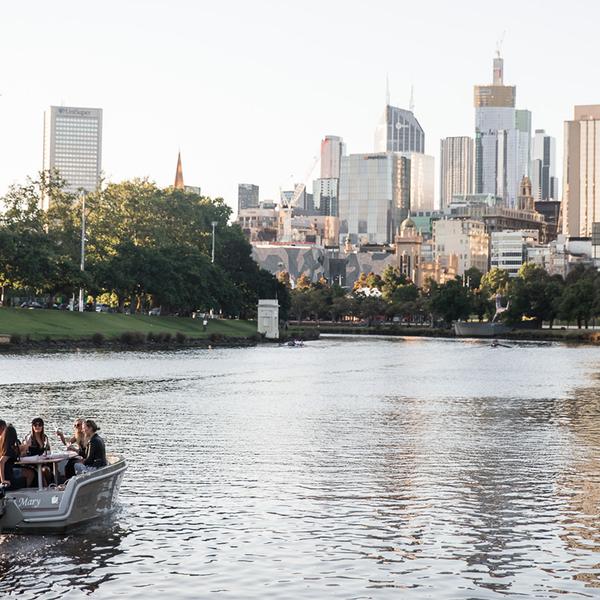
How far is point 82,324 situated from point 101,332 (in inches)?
150

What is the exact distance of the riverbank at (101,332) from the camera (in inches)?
5098

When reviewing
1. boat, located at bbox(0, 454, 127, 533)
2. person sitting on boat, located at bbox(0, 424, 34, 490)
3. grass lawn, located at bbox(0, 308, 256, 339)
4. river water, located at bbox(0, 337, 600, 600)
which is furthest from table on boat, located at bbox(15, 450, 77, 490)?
grass lawn, located at bbox(0, 308, 256, 339)

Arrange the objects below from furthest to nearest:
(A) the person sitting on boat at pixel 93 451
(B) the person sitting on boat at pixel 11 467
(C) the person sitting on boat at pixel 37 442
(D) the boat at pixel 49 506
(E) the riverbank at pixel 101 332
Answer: (E) the riverbank at pixel 101 332, (A) the person sitting on boat at pixel 93 451, (C) the person sitting on boat at pixel 37 442, (B) the person sitting on boat at pixel 11 467, (D) the boat at pixel 49 506

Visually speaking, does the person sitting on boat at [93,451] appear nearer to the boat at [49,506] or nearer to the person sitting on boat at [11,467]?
the boat at [49,506]

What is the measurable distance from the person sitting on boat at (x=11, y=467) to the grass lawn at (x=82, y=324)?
97878mm

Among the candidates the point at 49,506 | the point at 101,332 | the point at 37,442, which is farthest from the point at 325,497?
the point at 101,332

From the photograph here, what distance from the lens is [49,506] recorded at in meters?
30.7

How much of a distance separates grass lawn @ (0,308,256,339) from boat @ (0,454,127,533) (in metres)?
98.1

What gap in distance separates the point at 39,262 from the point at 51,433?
3988 inches

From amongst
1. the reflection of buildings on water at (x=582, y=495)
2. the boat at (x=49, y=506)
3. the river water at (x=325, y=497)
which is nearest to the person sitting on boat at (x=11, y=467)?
the boat at (x=49, y=506)

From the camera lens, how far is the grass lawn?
134 meters

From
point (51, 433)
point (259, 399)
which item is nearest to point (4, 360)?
Result: point (259, 399)

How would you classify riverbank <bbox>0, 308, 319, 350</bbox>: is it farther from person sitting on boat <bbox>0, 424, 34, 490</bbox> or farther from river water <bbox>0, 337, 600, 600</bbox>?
person sitting on boat <bbox>0, 424, 34, 490</bbox>

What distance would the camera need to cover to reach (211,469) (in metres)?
42.4
